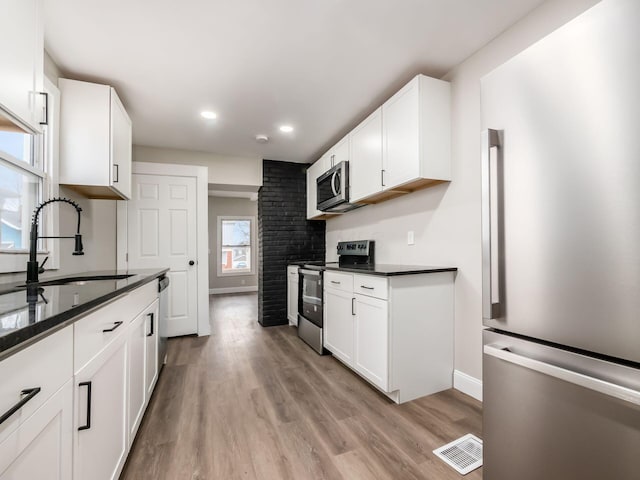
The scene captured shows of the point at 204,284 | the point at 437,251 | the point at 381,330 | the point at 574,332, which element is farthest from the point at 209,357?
the point at 574,332

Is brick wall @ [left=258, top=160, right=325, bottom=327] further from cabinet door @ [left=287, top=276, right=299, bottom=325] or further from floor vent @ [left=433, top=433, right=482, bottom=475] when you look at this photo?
floor vent @ [left=433, top=433, right=482, bottom=475]

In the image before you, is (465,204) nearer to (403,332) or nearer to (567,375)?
(403,332)

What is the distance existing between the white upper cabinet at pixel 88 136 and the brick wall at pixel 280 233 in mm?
2128

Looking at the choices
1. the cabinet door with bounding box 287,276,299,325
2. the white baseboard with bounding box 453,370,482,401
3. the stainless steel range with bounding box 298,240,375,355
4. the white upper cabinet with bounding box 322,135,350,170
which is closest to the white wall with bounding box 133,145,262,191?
the white upper cabinet with bounding box 322,135,350,170

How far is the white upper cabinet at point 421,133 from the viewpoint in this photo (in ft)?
6.97

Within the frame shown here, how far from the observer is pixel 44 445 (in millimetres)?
710

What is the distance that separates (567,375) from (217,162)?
4.18 metres

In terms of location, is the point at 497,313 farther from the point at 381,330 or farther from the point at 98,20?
the point at 98,20

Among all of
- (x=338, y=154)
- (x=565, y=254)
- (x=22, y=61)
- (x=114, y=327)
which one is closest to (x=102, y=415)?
(x=114, y=327)

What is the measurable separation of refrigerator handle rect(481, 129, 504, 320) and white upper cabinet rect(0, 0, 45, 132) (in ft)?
6.23

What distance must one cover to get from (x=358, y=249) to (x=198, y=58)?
2275 millimetres

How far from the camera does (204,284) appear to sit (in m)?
3.76

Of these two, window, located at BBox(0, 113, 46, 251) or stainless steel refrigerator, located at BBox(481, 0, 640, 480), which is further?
window, located at BBox(0, 113, 46, 251)

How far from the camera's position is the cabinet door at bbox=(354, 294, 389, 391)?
78.8 inches
